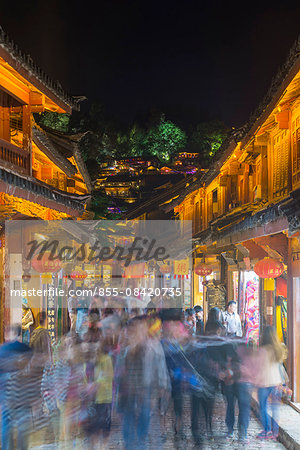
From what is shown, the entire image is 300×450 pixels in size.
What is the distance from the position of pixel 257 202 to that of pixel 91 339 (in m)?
7.25

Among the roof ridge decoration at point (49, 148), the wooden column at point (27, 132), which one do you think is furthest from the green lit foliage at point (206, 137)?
the wooden column at point (27, 132)

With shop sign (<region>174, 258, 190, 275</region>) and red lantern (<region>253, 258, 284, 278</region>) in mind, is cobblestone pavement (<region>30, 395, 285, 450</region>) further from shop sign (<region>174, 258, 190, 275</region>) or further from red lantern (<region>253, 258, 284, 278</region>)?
shop sign (<region>174, 258, 190, 275</region>)

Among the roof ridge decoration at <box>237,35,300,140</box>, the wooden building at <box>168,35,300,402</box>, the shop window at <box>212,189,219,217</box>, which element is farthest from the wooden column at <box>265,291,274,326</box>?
the shop window at <box>212,189,219,217</box>

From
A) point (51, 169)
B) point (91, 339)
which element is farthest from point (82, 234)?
point (91, 339)

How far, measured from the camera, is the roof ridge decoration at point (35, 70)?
776cm

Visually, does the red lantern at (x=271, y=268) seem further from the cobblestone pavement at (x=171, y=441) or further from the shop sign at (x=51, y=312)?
the shop sign at (x=51, y=312)

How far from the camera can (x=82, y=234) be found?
56.6 feet

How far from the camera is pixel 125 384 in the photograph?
438 inches

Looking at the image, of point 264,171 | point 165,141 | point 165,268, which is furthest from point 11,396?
point 165,141

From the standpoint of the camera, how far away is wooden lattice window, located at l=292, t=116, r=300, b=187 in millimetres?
10555

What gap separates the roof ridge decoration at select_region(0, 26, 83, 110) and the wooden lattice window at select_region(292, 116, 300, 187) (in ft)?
19.6

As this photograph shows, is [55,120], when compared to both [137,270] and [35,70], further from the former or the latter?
[35,70]

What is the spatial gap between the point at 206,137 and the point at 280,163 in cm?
5647

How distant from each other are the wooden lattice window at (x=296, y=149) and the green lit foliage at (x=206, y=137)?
5312 cm
